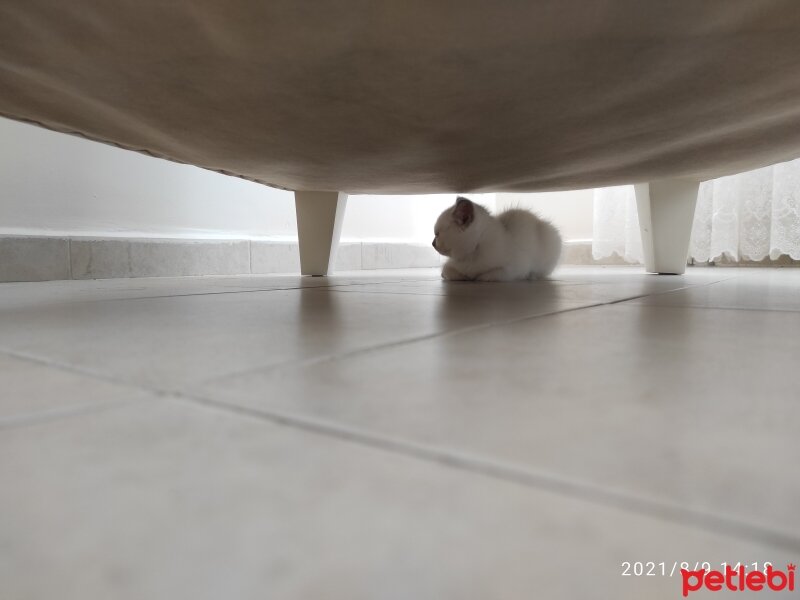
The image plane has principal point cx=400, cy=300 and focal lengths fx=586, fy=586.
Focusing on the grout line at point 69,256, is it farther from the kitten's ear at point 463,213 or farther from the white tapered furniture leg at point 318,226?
the kitten's ear at point 463,213

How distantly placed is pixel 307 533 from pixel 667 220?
157 centimetres

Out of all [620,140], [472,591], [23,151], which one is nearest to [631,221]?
[620,140]

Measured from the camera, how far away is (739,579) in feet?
0.43

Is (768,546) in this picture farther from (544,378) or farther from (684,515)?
(544,378)

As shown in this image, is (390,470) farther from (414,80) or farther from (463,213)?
(463,213)

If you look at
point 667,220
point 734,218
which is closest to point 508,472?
point 667,220

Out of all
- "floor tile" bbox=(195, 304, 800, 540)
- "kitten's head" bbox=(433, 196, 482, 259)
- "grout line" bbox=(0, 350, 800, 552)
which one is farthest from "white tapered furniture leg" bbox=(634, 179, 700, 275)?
"grout line" bbox=(0, 350, 800, 552)

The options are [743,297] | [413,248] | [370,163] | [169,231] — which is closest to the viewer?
[743,297]

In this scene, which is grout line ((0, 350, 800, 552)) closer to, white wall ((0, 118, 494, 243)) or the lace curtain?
white wall ((0, 118, 494, 243))

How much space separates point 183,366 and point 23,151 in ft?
4.82

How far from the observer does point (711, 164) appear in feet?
3.84

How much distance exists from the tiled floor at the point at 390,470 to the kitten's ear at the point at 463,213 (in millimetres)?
1139

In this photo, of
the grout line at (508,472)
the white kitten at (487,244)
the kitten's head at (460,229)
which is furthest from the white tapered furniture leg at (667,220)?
the grout line at (508,472)

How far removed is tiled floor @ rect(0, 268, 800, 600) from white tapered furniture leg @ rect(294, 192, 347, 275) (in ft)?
3.77
